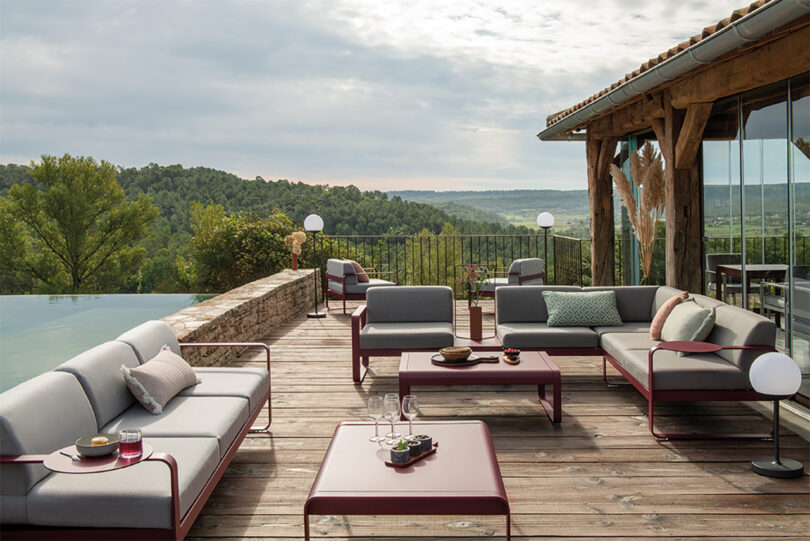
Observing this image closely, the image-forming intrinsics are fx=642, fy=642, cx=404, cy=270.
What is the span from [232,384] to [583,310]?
3018 millimetres

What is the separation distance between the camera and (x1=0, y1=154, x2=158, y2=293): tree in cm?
2553

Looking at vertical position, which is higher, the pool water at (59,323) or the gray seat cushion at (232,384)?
the gray seat cushion at (232,384)

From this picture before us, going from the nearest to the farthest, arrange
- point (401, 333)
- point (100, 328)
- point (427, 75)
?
point (401, 333) < point (100, 328) < point (427, 75)

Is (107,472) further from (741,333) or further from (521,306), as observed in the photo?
(521,306)

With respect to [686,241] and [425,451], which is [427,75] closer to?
[686,241]

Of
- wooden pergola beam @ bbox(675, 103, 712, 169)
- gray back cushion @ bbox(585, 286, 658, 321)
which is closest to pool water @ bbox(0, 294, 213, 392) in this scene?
gray back cushion @ bbox(585, 286, 658, 321)

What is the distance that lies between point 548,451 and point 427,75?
21.8 m

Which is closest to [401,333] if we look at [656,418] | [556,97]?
[656,418]

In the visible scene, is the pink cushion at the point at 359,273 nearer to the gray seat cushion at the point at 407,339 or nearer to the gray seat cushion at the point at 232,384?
the gray seat cushion at the point at 407,339

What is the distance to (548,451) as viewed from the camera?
372cm

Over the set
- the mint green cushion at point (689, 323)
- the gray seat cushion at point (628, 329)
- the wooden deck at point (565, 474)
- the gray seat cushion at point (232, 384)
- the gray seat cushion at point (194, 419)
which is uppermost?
the mint green cushion at point (689, 323)

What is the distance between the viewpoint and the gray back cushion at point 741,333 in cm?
387

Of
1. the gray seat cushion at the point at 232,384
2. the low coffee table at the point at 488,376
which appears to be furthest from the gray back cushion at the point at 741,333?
the gray seat cushion at the point at 232,384

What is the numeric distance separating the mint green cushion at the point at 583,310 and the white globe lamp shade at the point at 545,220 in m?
4.42
